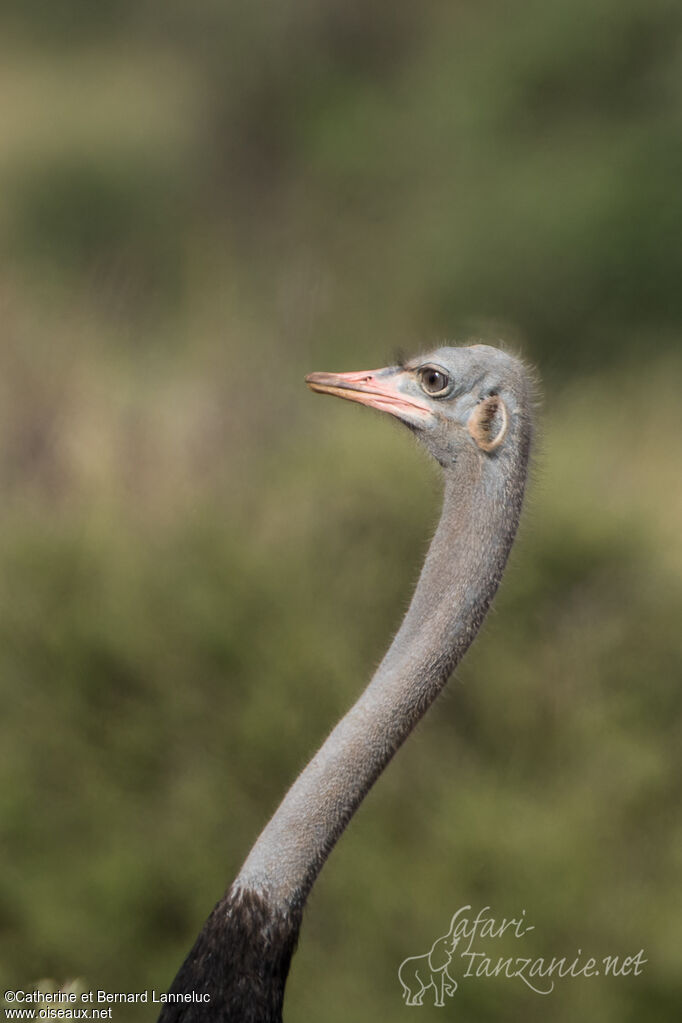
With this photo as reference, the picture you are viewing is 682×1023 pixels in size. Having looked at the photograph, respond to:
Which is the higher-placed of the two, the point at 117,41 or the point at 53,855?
the point at 117,41

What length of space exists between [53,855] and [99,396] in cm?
168

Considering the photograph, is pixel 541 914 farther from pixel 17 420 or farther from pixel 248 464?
pixel 17 420

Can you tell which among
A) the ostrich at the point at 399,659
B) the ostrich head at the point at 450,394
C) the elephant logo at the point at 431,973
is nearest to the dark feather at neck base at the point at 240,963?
the ostrich at the point at 399,659

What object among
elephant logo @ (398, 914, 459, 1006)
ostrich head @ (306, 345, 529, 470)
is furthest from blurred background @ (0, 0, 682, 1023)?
ostrich head @ (306, 345, 529, 470)

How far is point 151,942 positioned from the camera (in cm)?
413

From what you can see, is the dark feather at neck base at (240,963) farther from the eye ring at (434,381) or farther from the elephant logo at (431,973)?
the elephant logo at (431,973)

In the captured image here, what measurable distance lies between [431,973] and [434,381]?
2.10 m

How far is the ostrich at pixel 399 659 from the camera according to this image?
2055 mm

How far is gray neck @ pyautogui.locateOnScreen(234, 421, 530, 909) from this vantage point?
2049mm

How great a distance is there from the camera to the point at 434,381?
88.4 inches

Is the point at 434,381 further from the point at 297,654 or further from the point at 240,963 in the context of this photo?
the point at 297,654

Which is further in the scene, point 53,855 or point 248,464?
point 248,464

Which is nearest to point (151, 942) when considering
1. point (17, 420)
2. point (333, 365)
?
point (17, 420)

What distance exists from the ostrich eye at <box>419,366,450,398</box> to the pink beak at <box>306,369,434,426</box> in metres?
0.02
